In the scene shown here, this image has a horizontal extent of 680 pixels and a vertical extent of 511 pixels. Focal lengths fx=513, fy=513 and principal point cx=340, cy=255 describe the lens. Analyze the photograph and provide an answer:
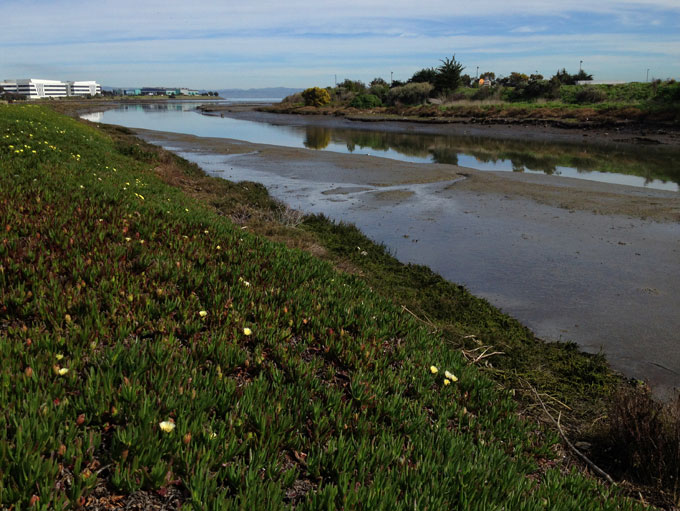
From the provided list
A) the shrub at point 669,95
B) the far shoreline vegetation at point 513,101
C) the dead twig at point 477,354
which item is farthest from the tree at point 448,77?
the dead twig at point 477,354

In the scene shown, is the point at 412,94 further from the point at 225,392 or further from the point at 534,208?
the point at 225,392

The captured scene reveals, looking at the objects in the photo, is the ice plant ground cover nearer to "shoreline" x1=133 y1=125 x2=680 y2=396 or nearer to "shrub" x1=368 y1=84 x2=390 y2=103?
"shoreline" x1=133 y1=125 x2=680 y2=396

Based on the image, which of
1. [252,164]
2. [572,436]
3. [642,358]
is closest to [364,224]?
[642,358]

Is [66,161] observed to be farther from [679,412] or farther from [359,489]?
[679,412]

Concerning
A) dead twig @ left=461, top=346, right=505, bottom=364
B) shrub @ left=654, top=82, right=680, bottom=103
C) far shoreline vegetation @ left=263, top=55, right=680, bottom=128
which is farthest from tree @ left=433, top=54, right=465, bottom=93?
dead twig @ left=461, top=346, right=505, bottom=364

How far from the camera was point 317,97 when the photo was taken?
100500 millimetres

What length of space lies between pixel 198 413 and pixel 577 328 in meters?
6.28

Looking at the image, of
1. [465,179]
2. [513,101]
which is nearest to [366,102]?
[513,101]

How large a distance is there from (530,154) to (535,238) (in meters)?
22.8

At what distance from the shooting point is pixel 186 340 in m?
4.32

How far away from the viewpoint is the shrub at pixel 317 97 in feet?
327

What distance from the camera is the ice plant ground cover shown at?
2.72 m

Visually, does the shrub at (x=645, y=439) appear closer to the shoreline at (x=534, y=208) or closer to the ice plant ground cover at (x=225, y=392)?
the ice plant ground cover at (x=225, y=392)

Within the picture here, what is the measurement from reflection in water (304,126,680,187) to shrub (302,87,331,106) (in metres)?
55.7
